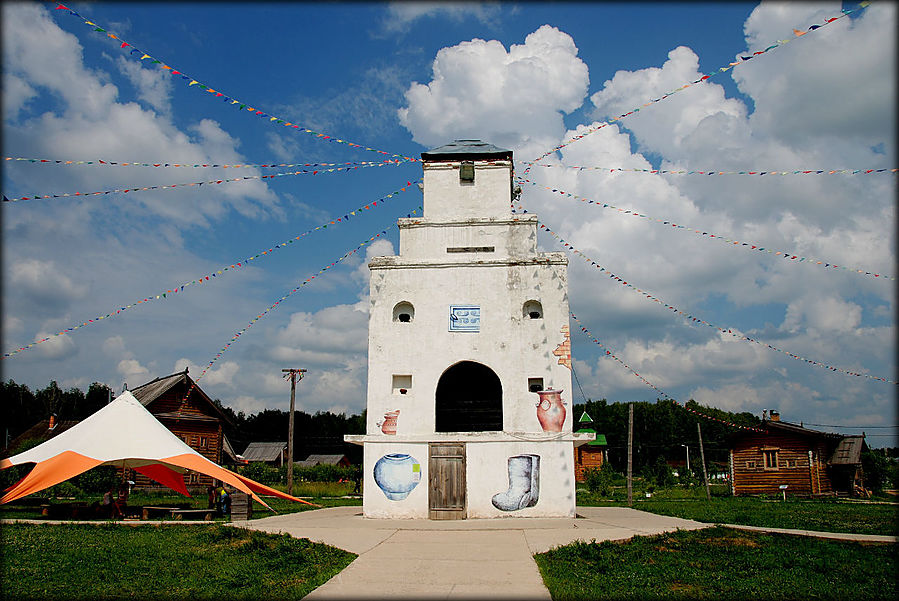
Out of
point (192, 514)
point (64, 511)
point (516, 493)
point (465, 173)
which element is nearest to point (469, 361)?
point (516, 493)

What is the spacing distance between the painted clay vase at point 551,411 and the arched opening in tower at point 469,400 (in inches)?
82.8

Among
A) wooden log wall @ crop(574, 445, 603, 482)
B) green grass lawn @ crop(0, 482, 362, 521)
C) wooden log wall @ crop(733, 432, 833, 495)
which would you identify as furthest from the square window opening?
wooden log wall @ crop(574, 445, 603, 482)

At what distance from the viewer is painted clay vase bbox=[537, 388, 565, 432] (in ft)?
61.2

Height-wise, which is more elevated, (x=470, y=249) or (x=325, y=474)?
(x=470, y=249)

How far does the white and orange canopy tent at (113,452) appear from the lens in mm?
16297

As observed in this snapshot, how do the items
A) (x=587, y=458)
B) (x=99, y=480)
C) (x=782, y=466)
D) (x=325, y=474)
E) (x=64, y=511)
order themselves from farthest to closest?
(x=587, y=458)
(x=325, y=474)
(x=782, y=466)
(x=99, y=480)
(x=64, y=511)

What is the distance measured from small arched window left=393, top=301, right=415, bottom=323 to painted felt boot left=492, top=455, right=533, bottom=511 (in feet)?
18.1

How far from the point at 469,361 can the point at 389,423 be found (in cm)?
297

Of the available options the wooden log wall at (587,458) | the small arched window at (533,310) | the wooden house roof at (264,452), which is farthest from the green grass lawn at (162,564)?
the wooden house roof at (264,452)

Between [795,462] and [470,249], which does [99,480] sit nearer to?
[470,249]

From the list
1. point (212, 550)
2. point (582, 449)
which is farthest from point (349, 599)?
point (582, 449)

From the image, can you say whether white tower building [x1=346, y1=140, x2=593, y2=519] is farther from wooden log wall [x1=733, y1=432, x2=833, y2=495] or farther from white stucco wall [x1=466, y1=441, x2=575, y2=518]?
wooden log wall [x1=733, y1=432, x2=833, y2=495]

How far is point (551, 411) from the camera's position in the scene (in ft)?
61.4

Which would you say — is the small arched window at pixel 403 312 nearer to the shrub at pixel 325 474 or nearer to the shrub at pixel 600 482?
the shrub at pixel 600 482
